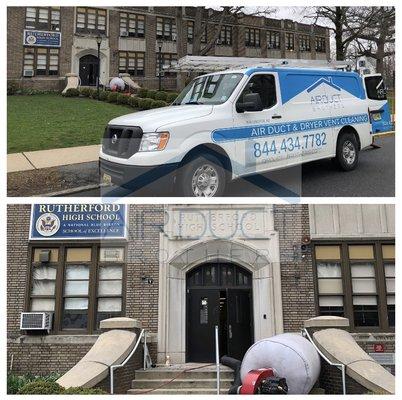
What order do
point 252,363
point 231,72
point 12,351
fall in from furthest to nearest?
point 12,351, point 231,72, point 252,363

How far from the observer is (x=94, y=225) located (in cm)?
1239

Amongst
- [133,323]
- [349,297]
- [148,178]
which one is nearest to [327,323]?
[349,297]

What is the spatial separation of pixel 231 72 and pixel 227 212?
4183 mm

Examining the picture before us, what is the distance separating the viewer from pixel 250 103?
843cm

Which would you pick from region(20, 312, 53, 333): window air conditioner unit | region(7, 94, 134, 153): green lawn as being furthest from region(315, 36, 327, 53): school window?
region(20, 312, 53, 333): window air conditioner unit

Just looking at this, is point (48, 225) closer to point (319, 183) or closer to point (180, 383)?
point (180, 383)

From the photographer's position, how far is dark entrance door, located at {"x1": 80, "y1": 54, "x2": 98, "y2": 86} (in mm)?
23578

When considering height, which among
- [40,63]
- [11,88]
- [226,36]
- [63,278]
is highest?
[226,36]

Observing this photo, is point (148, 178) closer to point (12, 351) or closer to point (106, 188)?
point (106, 188)

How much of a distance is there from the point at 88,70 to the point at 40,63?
423 centimetres

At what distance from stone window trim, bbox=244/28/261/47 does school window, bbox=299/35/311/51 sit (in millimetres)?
7281

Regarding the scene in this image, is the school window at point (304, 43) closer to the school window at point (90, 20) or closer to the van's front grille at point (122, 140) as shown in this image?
the school window at point (90, 20)

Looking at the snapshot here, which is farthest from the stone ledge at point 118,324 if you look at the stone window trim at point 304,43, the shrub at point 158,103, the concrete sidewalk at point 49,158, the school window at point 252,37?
the school window at point 252,37

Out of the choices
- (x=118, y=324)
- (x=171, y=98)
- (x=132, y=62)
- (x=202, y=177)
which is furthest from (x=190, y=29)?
(x=202, y=177)
